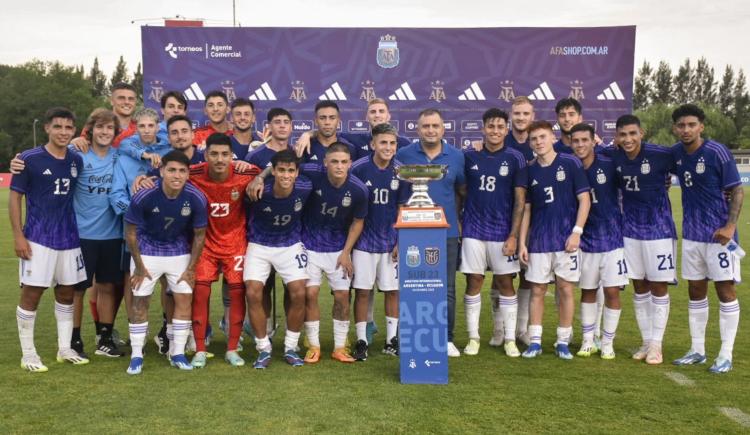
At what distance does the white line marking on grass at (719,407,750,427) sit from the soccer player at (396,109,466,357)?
2.01 meters

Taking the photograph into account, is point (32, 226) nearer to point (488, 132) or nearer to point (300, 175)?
point (300, 175)

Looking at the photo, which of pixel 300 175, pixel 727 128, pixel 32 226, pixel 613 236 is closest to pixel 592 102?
pixel 613 236

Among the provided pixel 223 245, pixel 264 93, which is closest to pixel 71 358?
pixel 223 245

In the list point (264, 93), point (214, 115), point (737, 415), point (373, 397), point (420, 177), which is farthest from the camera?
point (264, 93)

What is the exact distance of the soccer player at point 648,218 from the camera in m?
5.30

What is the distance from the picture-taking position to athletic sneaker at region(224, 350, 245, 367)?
5224mm

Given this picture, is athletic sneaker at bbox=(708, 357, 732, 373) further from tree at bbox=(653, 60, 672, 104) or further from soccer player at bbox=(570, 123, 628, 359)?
tree at bbox=(653, 60, 672, 104)

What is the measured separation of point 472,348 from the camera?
220 inches

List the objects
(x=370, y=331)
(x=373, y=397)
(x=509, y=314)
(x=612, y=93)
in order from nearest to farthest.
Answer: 1. (x=373, y=397)
2. (x=509, y=314)
3. (x=370, y=331)
4. (x=612, y=93)

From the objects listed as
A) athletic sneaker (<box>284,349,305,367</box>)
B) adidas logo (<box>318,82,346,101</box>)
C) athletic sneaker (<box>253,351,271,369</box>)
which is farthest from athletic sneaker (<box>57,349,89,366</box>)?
adidas logo (<box>318,82,346,101</box>)

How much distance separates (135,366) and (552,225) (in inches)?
132

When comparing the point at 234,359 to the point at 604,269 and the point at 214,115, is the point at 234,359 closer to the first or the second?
the point at 214,115

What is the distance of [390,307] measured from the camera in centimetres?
561

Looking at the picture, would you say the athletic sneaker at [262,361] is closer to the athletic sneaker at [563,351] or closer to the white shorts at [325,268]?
the white shorts at [325,268]
